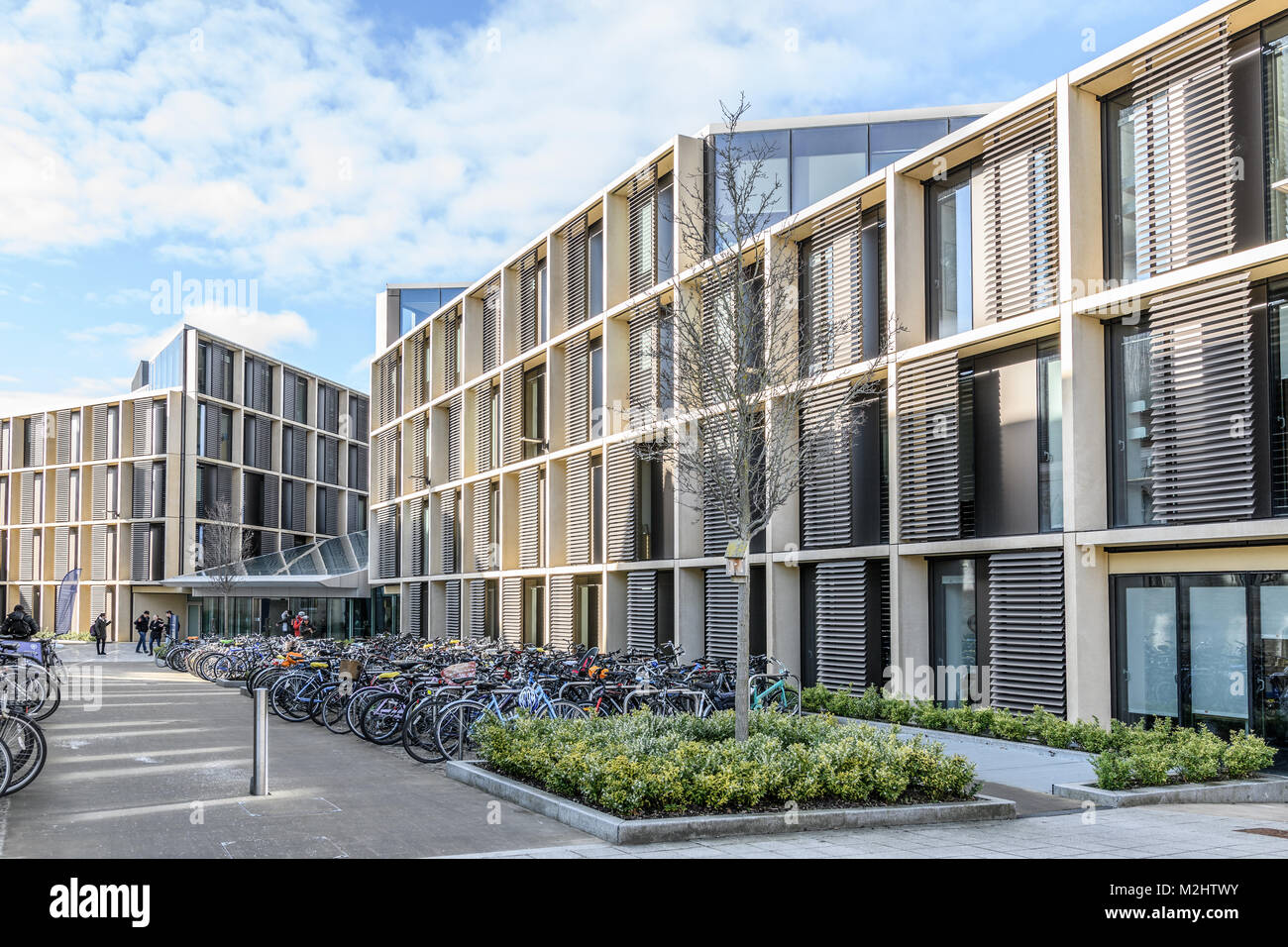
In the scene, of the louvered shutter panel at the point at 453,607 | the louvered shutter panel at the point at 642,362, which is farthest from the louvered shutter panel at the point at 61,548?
the louvered shutter panel at the point at 642,362

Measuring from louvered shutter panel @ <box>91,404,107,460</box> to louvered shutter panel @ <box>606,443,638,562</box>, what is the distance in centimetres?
4512

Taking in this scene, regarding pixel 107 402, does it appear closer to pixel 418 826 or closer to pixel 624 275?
pixel 624 275

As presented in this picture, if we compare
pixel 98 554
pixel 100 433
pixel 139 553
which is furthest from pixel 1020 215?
pixel 100 433

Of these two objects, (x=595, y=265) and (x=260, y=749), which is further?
(x=595, y=265)

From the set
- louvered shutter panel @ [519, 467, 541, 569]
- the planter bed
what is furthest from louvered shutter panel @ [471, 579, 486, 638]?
the planter bed

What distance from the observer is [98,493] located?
6053 centimetres

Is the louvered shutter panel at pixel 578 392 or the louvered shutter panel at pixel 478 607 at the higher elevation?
the louvered shutter panel at pixel 578 392

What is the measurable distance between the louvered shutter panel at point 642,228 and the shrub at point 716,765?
47.2 ft

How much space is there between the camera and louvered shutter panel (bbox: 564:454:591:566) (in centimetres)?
2656

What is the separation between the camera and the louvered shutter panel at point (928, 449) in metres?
16.0

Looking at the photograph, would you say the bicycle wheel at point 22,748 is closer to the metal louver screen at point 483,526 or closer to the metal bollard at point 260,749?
the metal bollard at point 260,749

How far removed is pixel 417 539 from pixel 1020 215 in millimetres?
26265

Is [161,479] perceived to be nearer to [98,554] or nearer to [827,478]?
[98,554]
